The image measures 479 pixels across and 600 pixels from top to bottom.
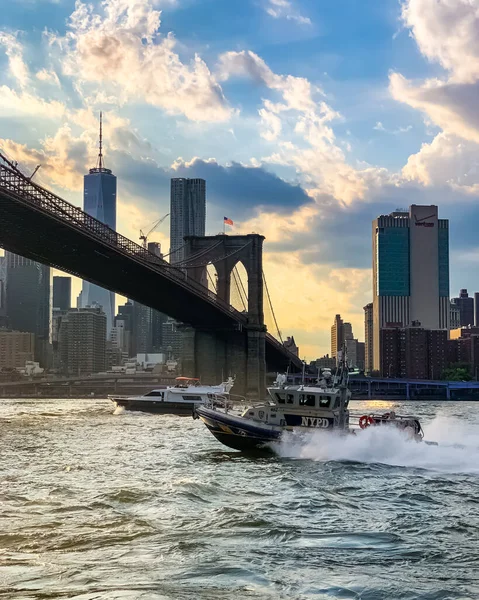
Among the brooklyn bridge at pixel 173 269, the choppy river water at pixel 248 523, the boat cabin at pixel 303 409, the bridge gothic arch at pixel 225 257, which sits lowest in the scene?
the choppy river water at pixel 248 523

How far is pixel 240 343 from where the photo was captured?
120 meters

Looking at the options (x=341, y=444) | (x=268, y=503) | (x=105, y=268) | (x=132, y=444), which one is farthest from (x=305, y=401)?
(x=105, y=268)

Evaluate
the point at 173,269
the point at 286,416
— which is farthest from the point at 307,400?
the point at 173,269

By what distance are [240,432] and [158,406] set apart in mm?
Answer: 48031

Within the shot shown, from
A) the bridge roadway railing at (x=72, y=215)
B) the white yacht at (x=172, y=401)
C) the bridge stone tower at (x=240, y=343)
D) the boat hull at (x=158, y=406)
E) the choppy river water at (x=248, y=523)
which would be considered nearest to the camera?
the choppy river water at (x=248, y=523)

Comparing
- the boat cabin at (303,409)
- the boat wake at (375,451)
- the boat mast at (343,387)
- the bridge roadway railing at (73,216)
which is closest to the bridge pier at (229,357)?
the bridge roadway railing at (73,216)

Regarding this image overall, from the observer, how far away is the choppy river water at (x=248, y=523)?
49.3 ft

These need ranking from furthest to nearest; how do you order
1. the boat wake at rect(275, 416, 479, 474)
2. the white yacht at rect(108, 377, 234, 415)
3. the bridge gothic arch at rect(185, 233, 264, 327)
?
the bridge gothic arch at rect(185, 233, 264, 327) < the white yacht at rect(108, 377, 234, 415) < the boat wake at rect(275, 416, 479, 474)

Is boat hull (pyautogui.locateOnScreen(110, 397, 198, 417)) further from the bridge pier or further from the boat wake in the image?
the boat wake

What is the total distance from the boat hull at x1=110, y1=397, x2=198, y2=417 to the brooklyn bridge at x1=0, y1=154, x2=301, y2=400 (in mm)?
13538

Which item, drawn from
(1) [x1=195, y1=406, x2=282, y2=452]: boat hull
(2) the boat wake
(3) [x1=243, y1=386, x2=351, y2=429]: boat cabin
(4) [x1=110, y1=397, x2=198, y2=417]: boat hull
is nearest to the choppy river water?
(2) the boat wake

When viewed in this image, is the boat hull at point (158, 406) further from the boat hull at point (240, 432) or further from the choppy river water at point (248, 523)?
the boat hull at point (240, 432)

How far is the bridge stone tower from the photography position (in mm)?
116562

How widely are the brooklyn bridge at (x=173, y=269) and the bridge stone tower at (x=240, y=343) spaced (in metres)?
0.14
